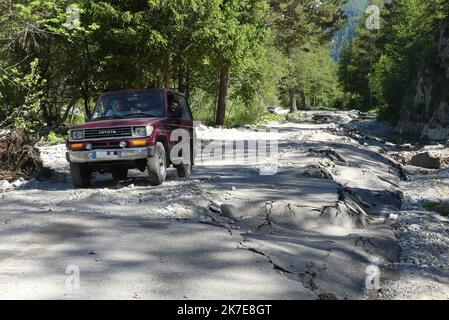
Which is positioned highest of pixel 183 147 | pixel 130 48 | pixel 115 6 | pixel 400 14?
pixel 400 14

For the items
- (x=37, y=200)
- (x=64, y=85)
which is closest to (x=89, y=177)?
(x=37, y=200)

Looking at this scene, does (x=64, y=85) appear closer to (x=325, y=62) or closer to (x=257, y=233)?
(x=257, y=233)

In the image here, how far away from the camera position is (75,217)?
6.91 m

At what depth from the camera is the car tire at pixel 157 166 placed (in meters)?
9.56

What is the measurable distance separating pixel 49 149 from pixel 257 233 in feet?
36.7

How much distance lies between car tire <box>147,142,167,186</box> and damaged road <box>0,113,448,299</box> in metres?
0.29

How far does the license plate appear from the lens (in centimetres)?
941

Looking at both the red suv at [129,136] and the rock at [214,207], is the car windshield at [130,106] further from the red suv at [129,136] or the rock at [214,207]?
the rock at [214,207]

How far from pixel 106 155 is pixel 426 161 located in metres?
15.2

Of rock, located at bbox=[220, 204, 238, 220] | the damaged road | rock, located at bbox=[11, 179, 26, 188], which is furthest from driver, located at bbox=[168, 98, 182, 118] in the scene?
rock, located at bbox=[11, 179, 26, 188]

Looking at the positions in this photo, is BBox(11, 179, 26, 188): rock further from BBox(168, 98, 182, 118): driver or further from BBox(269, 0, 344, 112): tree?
BBox(269, 0, 344, 112): tree

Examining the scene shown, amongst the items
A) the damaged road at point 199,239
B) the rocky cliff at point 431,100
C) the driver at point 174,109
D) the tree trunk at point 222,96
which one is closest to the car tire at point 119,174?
the damaged road at point 199,239

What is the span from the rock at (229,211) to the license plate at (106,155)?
273 cm

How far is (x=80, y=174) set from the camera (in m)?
9.96
